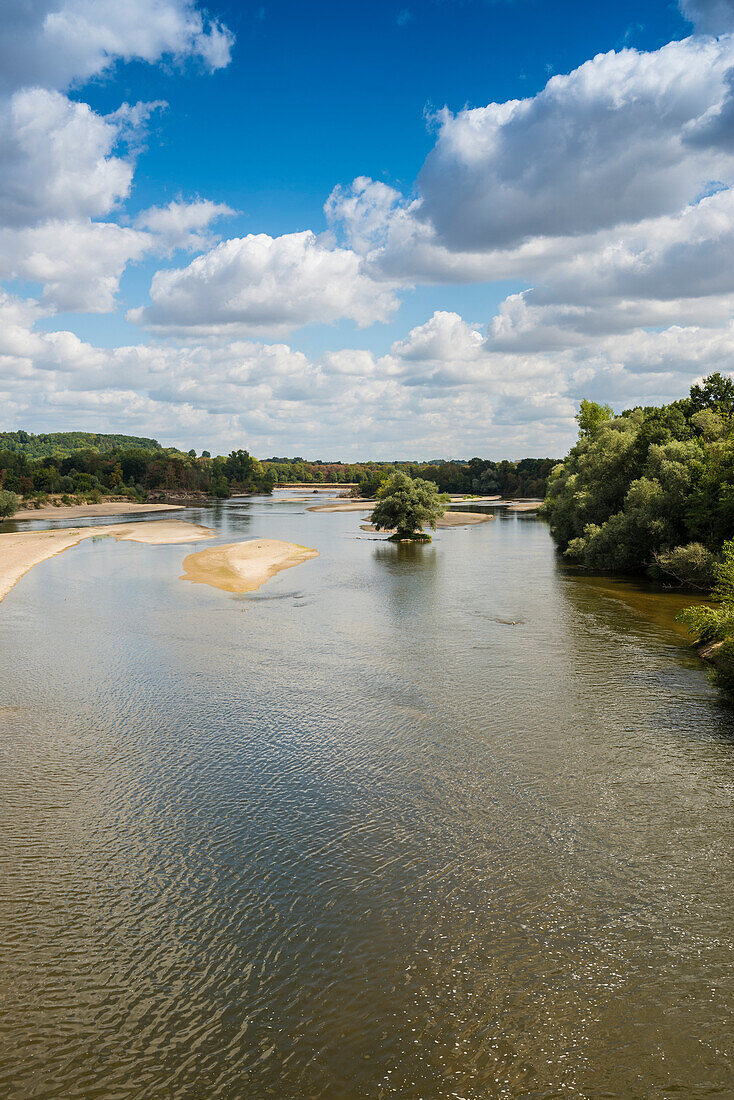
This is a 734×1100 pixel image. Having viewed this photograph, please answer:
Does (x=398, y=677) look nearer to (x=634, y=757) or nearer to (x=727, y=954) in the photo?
(x=634, y=757)

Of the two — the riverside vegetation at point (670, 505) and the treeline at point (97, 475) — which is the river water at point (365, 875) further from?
the treeline at point (97, 475)

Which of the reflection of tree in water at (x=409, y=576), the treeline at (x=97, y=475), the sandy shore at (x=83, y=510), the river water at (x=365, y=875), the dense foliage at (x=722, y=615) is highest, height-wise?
the treeline at (x=97, y=475)

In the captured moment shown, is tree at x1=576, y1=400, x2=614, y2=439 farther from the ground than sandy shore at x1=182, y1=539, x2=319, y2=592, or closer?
farther from the ground

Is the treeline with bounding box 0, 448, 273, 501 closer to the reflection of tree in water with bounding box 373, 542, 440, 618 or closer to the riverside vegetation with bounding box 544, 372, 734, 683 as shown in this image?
the reflection of tree in water with bounding box 373, 542, 440, 618

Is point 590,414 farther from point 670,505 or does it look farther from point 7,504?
point 7,504

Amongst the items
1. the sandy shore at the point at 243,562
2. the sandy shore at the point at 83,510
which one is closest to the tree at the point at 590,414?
the sandy shore at the point at 243,562

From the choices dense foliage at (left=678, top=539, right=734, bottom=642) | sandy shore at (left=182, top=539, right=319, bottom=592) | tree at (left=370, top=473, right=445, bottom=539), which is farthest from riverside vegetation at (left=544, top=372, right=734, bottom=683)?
sandy shore at (left=182, top=539, right=319, bottom=592)
